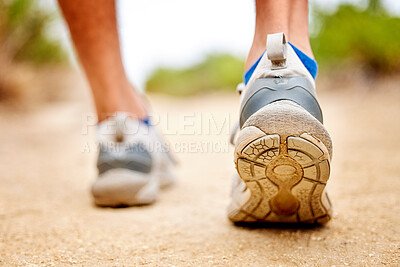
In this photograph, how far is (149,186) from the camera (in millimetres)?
953

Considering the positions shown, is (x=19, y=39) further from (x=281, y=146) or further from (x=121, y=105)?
(x=281, y=146)

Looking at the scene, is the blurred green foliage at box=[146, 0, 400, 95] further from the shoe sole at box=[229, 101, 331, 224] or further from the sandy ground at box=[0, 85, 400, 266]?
the shoe sole at box=[229, 101, 331, 224]

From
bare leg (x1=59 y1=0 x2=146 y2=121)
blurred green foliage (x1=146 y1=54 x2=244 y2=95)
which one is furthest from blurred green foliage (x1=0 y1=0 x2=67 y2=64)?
blurred green foliage (x1=146 y1=54 x2=244 y2=95)

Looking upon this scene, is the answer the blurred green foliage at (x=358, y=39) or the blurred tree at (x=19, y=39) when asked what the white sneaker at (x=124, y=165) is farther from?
the blurred green foliage at (x=358, y=39)

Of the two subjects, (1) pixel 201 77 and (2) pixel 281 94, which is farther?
(1) pixel 201 77

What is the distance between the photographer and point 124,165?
3.00 ft

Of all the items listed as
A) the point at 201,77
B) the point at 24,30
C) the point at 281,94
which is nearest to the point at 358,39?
the point at 24,30

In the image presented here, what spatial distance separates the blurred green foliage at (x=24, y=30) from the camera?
2801 millimetres

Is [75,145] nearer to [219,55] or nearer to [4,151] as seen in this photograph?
[4,151]

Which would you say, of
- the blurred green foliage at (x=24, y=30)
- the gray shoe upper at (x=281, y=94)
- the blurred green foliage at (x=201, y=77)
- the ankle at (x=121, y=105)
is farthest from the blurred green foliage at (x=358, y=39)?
the blurred green foliage at (x=201, y=77)

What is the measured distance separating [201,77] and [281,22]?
8015mm

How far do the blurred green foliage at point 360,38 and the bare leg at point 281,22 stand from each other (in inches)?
110

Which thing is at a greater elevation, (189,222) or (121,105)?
(121,105)

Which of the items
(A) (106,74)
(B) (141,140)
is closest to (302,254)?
(B) (141,140)
